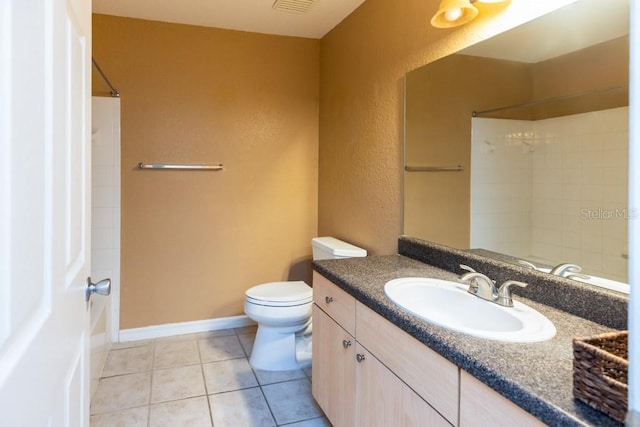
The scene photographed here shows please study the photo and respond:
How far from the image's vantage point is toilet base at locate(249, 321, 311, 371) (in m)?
2.45

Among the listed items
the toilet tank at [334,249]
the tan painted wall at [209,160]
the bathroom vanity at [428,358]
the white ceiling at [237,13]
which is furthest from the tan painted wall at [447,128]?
the tan painted wall at [209,160]

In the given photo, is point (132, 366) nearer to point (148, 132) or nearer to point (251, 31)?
point (148, 132)

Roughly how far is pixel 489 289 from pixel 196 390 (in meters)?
1.69

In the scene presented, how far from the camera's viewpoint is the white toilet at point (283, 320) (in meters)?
2.35

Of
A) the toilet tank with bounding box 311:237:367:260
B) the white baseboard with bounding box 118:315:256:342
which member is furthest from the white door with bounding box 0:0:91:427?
the white baseboard with bounding box 118:315:256:342

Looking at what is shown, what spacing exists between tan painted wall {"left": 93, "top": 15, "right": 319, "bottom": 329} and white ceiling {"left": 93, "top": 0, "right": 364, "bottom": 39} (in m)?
0.09

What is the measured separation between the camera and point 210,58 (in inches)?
116

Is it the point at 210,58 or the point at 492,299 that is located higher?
the point at 210,58

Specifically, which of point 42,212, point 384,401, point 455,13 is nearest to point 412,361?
point 384,401

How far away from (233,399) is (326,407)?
0.61 m

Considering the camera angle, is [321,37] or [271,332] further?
[321,37]

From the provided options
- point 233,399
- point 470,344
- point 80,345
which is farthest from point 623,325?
point 233,399

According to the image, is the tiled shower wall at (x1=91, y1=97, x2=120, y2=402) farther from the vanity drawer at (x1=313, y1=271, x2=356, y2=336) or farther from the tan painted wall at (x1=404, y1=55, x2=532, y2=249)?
the tan painted wall at (x1=404, y1=55, x2=532, y2=249)

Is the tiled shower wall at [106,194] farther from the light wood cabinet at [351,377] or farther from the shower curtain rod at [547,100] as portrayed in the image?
the shower curtain rod at [547,100]
